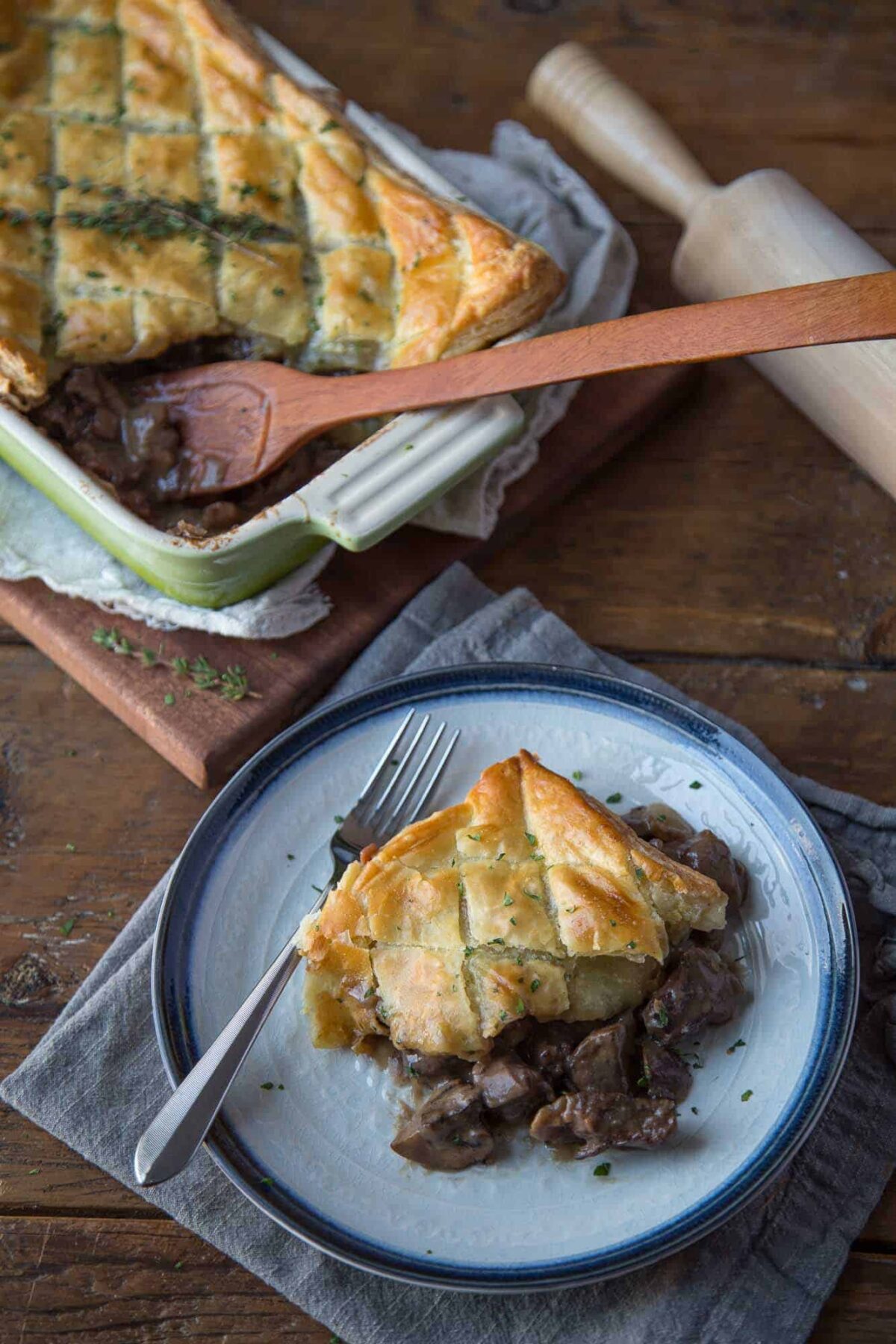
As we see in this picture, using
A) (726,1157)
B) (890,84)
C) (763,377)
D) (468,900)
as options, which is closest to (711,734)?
(468,900)

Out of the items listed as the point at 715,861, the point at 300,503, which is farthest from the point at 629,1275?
the point at 300,503

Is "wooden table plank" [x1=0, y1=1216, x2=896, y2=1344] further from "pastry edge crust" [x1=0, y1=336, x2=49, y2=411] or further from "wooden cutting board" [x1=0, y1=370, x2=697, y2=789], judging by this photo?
"pastry edge crust" [x1=0, y1=336, x2=49, y2=411]

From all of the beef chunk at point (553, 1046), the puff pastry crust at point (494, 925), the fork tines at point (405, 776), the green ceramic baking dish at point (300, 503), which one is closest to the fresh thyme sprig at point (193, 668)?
the green ceramic baking dish at point (300, 503)

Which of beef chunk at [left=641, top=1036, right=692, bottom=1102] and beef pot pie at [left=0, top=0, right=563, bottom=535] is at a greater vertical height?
beef pot pie at [left=0, top=0, right=563, bottom=535]

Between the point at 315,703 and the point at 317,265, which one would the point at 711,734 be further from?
the point at 317,265

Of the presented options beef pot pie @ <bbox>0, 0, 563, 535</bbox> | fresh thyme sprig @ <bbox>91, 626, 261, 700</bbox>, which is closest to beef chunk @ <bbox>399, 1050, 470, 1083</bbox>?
fresh thyme sprig @ <bbox>91, 626, 261, 700</bbox>
